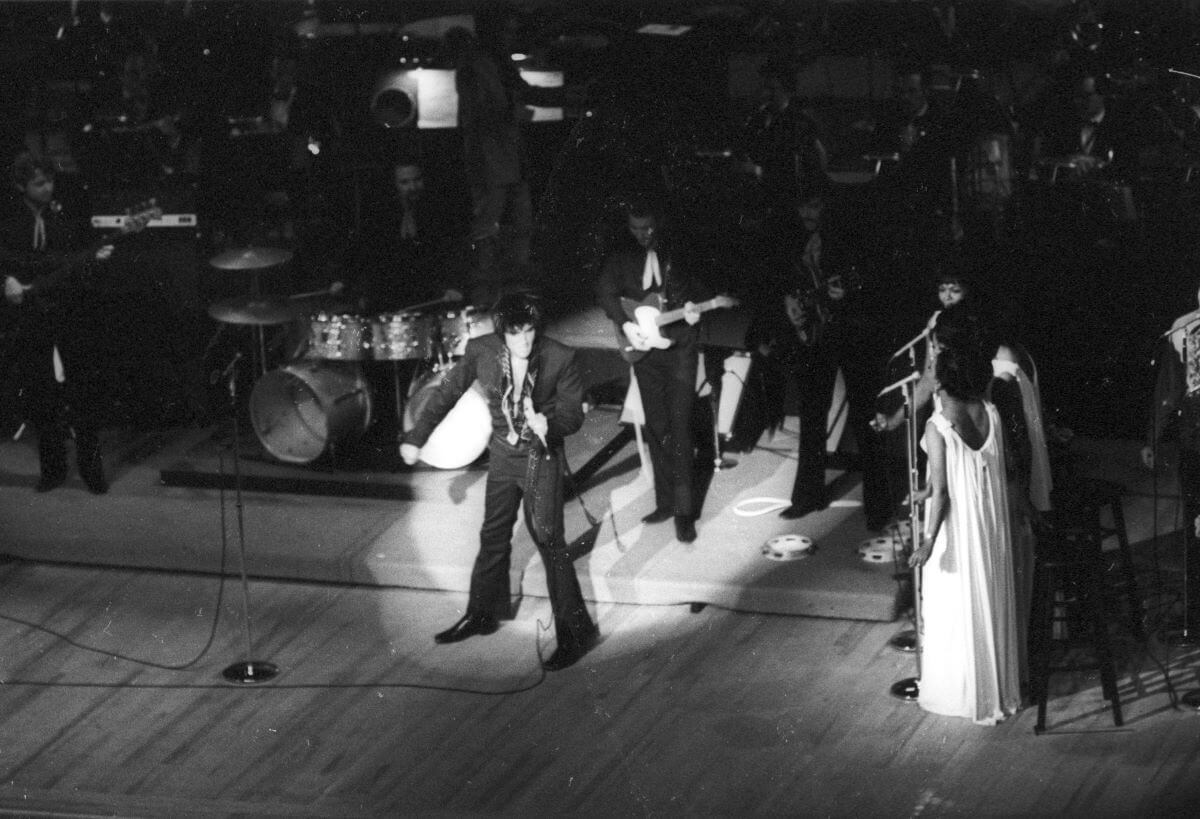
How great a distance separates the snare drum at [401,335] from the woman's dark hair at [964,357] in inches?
151

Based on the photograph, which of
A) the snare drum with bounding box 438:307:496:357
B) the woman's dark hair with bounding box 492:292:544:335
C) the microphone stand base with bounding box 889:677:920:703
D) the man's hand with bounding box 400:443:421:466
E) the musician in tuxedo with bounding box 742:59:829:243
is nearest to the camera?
the microphone stand base with bounding box 889:677:920:703

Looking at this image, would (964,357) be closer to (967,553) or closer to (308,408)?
(967,553)

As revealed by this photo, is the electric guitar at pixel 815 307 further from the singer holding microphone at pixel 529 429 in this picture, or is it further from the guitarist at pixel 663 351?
the singer holding microphone at pixel 529 429

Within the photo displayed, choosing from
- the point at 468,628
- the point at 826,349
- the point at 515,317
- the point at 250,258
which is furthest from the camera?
the point at 250,258

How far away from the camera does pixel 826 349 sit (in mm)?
9883

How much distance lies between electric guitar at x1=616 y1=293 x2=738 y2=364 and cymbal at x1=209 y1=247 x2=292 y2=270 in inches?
77.4

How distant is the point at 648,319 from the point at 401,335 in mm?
1672

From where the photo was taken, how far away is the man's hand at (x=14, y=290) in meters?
10.8

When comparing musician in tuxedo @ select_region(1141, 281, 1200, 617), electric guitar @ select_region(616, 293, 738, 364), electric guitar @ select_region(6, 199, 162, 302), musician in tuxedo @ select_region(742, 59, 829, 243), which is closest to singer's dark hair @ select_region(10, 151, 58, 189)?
electric guitar @ select_region(6, 199, 162, 302)

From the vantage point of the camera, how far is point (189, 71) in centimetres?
1312

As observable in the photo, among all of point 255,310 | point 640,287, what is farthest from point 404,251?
point 640,287

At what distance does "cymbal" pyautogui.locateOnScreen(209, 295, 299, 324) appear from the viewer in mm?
10703

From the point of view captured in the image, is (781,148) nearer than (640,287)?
No

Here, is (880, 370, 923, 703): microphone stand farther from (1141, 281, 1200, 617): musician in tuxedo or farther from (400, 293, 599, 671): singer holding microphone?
(400, 293, 599, 671): singer holding microphone
